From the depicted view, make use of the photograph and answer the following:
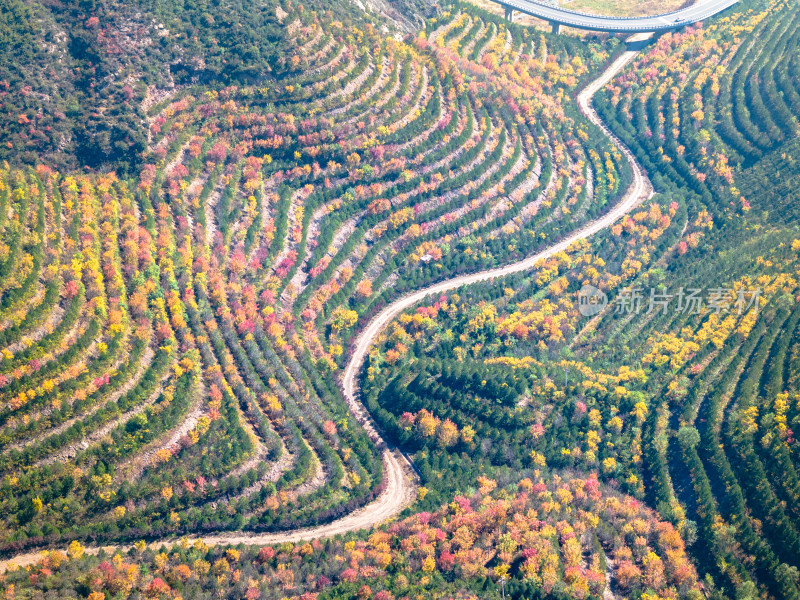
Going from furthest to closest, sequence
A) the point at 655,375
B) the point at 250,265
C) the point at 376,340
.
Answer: the point at 376,340, the point at 250,265, the point at 655,375

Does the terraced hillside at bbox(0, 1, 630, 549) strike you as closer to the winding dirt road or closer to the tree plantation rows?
the tree plantation rows

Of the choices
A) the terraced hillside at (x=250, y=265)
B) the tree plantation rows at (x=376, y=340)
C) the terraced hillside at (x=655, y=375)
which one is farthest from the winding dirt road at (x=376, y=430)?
the terraced hillside at (x=655, y=375)

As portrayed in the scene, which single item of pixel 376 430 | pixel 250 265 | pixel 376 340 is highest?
pixel 250 265

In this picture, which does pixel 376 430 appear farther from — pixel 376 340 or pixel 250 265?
pixel 250 265

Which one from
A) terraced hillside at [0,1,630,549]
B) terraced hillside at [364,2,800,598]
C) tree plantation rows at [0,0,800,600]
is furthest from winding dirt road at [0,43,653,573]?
terraced hillside at [364,2,800,598]

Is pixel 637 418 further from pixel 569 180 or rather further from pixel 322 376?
pixel 569 180

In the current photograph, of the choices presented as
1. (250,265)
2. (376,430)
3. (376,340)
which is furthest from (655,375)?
(250,265)
